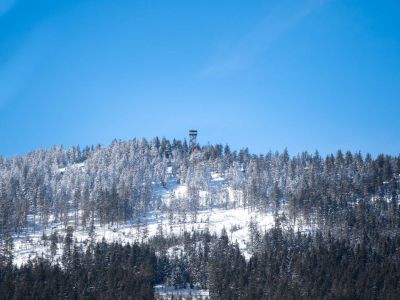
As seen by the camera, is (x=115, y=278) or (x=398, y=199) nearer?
(x=115, y=278)

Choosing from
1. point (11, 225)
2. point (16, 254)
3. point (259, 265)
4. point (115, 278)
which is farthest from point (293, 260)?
point (11, 225)

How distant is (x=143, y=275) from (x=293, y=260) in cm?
4178

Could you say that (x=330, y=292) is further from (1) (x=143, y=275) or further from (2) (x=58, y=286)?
(2) (x=58, y=286)

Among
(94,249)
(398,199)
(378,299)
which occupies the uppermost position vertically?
(398,199)

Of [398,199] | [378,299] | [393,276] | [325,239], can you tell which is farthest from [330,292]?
[398,199]

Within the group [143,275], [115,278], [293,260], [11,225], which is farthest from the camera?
[11,225]

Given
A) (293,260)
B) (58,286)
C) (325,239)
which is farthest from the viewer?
(325,239)

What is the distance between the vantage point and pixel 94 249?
153 meters

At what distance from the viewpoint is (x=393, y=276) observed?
443ft

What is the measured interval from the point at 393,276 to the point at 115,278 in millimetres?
68879

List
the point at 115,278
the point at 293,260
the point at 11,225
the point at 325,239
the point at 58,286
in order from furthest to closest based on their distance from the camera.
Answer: the point at 11,225 < the point at 325,239 < the point at 293,260 < the point at 115,278 < the point at 58,286

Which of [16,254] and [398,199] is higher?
[398,199]

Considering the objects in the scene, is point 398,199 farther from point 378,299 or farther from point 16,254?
point 16,254

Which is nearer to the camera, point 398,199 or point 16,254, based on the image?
point 16,254
